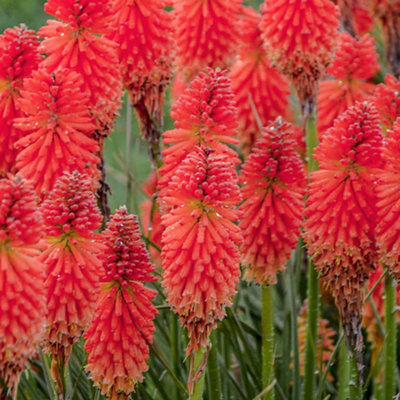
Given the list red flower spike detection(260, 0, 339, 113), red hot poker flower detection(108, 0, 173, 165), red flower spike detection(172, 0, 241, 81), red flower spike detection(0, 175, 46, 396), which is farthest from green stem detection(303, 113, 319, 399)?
red flower spike detection(0, 175, 46, 396)

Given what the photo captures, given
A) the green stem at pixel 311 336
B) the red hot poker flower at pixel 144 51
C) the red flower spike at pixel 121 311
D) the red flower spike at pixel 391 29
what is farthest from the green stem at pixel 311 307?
the red flower spike at pixel 391 29

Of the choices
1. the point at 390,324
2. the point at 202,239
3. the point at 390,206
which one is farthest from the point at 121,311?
the point at 390,324

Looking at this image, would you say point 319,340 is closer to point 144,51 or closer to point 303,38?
point 303,38

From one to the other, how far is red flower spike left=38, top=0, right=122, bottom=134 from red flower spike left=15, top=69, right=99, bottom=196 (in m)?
0.21


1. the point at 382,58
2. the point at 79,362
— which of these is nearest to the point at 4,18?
the point at 382,58

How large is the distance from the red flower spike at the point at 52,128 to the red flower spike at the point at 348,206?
2.58ft

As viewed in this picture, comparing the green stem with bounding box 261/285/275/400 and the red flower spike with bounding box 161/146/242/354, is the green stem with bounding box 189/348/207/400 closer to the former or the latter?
the red flower spike with bounding box 161/146/242/354

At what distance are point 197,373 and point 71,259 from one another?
0.54 m

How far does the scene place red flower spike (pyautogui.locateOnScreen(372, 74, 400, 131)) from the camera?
313 centimetres

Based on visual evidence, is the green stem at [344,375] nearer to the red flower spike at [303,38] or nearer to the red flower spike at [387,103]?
the red flower spike at [387,103]

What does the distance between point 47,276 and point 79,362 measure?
0.78 metres

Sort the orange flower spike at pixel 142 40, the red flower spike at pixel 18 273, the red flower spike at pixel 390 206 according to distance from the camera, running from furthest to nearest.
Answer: the orange flower spike at pixel 142 40 → the red flower spike at pixel 390 206 → the red flower spike at pixel 18 273

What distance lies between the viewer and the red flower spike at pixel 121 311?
2396mm

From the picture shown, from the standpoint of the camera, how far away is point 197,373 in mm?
2490
